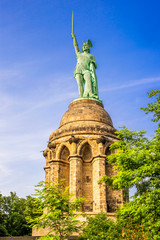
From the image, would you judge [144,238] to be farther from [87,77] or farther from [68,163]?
[87,77]

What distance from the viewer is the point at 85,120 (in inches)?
923

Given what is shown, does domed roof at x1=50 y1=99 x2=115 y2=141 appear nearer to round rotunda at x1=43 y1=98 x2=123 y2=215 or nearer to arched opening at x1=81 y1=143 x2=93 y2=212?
round rotunda at x1=43 y1=98 x2=123 y2=215

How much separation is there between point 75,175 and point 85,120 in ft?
16.3

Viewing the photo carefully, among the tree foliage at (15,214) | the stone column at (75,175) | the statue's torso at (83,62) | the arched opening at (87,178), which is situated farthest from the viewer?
the statue's torso at (83,62)

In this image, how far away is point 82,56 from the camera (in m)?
27.5

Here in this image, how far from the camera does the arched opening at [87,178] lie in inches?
802

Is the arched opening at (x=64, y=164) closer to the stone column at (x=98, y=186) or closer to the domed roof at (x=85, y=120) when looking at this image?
the domed roof at (x=85, y=120)

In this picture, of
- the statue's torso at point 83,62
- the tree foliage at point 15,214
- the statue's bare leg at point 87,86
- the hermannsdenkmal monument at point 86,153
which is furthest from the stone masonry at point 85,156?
the tree foliage at point 15,214

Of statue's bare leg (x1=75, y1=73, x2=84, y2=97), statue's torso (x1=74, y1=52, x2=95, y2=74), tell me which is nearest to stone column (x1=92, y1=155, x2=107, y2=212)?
statue's bare leg (x1=75, y1=73, x2=84, y2=97)

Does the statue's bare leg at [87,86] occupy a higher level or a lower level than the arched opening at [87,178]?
higher

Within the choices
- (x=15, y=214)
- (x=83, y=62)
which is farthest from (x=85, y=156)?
(x=83, y=62)

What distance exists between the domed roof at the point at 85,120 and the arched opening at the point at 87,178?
150 cm

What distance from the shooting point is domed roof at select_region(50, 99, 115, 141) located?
885 inches

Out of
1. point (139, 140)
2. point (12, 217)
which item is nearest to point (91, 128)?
point (139, 140)
